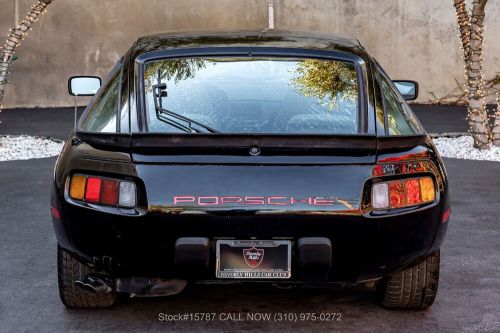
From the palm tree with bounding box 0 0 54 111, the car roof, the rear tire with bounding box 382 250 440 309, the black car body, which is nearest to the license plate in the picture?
the black car body

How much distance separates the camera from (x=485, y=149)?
460 inches

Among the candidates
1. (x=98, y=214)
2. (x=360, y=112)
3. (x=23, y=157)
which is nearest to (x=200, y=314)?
(x=98, y=214)

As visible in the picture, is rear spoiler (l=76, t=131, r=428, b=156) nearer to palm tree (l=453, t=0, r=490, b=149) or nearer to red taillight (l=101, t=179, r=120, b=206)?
red taillight (l=101, t=179, r=120, b=206)

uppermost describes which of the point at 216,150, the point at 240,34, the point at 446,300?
the point at 240,34

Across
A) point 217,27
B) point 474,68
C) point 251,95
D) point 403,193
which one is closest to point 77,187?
point 251,95

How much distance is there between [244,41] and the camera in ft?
17.1

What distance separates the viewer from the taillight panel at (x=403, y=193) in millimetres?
4324

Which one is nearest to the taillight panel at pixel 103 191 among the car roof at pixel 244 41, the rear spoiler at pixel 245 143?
the rear spoiler at pixel 245 143

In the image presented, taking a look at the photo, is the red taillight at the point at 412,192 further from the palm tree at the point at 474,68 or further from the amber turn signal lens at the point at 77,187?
the palm tree at the point at 474,68

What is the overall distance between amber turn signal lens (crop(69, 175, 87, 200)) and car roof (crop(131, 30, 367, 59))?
2.97ft

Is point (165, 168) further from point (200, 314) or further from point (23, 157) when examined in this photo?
point (23, 157)

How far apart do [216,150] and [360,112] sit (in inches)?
33.4

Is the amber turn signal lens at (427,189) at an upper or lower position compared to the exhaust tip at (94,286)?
upper

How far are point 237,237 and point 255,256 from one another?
12 cm
